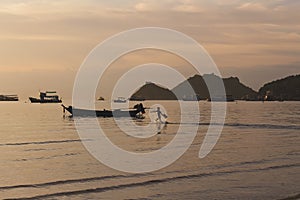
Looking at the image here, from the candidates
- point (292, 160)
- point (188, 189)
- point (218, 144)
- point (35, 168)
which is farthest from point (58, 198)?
point (218, 144)

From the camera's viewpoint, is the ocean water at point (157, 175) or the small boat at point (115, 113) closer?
the ocean water at point (157, 175)

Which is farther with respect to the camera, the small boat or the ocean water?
the small boat

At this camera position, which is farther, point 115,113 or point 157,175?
point 115,113

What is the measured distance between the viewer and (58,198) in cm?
1955

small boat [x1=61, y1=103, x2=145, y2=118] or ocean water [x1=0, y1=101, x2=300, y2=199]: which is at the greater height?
small boat [x1=61, y1=103, x2=145, y2=118]

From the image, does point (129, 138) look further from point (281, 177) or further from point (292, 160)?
point (281, 177)

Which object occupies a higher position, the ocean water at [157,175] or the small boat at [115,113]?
the small boat at [115,113]

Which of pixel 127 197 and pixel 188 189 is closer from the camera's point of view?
pixel 127 197

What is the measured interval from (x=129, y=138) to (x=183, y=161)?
58.9 feet

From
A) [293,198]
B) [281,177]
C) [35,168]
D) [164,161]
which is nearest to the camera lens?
[293,198]

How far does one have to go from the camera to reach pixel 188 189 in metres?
21.5

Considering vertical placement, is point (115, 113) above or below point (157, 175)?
above

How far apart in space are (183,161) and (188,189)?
9.20 meters

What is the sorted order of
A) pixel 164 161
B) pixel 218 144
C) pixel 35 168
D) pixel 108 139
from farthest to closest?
1. pixel 108 139
2. pixel 218 144
3. pixel 164 161
4. pixel 35 168
